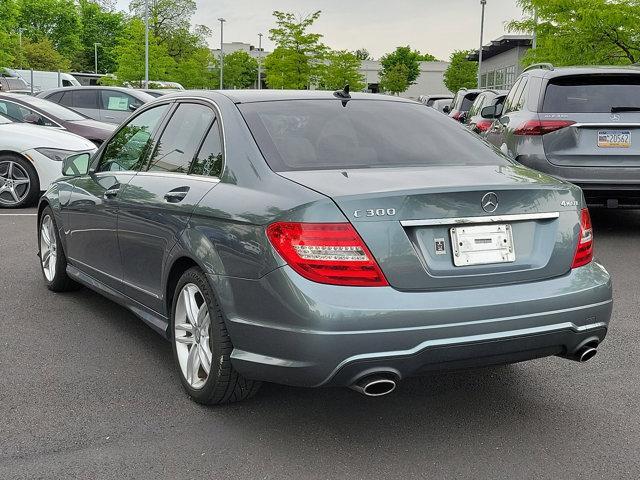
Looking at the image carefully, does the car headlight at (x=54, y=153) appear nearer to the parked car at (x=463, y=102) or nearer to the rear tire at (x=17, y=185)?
the rear tire at (x=17, y=185)

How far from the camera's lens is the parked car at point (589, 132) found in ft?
27.5

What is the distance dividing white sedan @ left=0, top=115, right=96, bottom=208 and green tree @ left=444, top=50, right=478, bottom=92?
A: 78.2 m

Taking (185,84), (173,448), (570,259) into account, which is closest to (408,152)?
(570,259)

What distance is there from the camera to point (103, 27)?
109125mm

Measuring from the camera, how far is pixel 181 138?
4598 millimetres

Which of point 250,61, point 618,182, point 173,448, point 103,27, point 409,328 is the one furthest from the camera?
point 103,27

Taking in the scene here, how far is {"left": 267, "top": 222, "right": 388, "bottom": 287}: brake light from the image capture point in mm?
3297

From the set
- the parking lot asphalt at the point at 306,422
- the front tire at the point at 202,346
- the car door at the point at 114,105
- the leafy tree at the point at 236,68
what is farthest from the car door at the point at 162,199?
the leafy tree at the point at 236,68

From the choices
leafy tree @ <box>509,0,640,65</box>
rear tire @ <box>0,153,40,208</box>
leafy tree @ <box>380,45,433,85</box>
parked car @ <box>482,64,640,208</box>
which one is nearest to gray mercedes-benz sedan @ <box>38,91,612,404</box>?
parked car @ <box>482,64,640,208</box>

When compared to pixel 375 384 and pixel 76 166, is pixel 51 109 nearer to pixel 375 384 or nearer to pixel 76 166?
pixel 76 166

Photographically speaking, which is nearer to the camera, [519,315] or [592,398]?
[519,315]

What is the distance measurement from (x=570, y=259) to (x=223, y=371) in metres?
1.61

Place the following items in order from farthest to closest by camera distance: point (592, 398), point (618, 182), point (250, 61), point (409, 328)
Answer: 1. point (250, 61)
2. point (618, 182)
3. point (592, 398)
4. point (409, 328)

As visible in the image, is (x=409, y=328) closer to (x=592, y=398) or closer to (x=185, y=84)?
(x=592, y=398)
